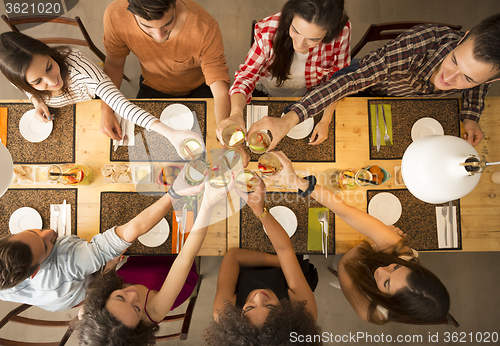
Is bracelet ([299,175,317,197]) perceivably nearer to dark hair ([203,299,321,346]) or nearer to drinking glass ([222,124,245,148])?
drinking glass ([222,124,245,148])

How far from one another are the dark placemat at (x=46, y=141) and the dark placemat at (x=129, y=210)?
0.33m

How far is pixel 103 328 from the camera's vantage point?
3.63ft

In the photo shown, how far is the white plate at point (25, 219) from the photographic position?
142 centimetres

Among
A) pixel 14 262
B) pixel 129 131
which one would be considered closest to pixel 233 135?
pixel 129 131

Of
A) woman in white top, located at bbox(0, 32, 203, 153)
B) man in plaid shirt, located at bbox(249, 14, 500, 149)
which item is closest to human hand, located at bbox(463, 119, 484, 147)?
man in plaid shirt, located at bbox(249, 14, 500, 149)

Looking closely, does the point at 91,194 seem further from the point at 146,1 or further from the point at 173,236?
the point at 146,1

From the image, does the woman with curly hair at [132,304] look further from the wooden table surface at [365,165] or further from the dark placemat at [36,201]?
the dark placemat at [36,201]

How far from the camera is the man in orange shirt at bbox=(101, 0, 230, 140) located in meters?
1.09

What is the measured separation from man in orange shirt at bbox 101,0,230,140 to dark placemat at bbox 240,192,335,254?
0.54 metres

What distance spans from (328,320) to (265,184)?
1542 mm

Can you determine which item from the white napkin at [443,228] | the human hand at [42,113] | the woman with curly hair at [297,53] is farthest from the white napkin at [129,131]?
the white napkin at [443,228]

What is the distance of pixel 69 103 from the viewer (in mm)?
1464

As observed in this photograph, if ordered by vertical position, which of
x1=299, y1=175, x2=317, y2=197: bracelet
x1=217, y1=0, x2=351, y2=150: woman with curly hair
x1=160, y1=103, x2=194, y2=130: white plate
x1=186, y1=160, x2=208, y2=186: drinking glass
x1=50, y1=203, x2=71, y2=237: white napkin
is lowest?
x1=50, y1=203, x2=71, y2=237: white napkin

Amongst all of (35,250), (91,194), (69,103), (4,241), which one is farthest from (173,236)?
(69,103)
